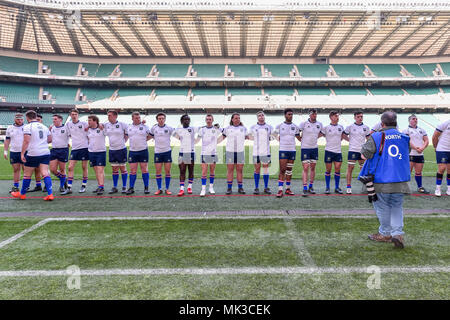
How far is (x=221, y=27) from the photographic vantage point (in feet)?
103

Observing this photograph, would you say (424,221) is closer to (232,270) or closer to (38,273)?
(232,270)

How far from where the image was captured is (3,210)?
Result: 5.58 meters

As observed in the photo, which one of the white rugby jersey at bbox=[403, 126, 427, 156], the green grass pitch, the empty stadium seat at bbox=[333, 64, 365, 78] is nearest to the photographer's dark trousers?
the green grass pitch

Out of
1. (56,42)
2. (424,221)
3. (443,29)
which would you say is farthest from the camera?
(56,42)

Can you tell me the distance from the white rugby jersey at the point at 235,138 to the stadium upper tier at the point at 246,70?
32560 millimetres

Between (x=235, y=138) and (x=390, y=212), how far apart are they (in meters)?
4.06

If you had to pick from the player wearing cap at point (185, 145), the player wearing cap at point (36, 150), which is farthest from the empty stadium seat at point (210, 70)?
the player wearing cap at point (36, 150)

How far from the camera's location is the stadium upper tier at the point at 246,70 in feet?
121

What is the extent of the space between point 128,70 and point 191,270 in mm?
40264

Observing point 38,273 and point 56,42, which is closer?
point 38,273

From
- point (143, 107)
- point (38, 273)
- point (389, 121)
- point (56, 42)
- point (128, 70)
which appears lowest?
point (38, 273)

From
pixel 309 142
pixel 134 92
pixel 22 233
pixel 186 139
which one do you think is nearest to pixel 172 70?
pixel 134 92

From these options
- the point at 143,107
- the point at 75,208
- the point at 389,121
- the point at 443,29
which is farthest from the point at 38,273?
the point at 443,29

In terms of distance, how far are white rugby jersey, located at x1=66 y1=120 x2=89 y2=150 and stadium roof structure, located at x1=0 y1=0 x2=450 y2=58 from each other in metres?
26.8
